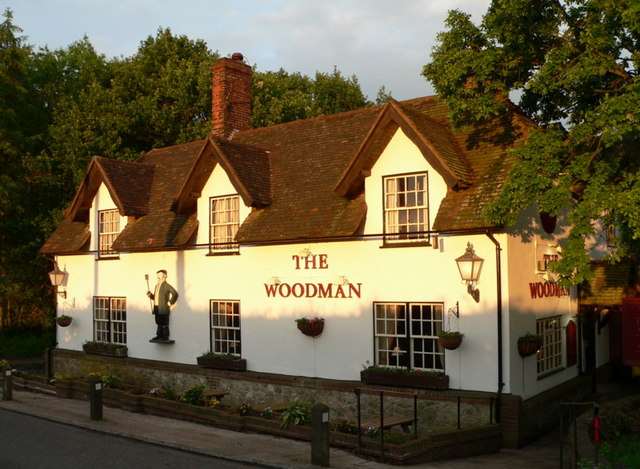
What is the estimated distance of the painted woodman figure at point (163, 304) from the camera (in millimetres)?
21281

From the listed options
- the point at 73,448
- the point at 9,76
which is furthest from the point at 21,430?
the point at 9,76

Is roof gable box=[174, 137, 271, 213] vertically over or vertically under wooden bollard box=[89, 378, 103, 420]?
over

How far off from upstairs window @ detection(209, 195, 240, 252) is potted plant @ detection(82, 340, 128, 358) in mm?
5318

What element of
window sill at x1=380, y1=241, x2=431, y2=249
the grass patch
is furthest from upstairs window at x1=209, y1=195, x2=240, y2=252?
the grass patch

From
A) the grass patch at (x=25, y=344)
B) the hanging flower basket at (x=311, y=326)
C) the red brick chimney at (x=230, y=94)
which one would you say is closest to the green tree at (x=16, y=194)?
the grass patch at (x=25, y=344)

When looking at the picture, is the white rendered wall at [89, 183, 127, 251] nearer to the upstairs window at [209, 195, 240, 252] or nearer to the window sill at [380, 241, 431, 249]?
the upstairs window at [209, 195, 240, 252]

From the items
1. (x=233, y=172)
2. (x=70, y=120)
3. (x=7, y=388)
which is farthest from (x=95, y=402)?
(x=70, y=120)

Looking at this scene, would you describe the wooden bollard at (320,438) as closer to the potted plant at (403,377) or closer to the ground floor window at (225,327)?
the potted plant at (403,377)

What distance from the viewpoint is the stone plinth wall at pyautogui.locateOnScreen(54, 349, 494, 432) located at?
15.3m

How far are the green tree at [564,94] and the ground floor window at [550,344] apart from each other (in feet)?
11.8

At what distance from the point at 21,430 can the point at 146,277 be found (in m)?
7.02

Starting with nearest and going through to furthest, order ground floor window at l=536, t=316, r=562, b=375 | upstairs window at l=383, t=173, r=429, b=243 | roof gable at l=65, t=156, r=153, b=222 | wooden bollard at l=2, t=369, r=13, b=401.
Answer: upstairs window at l=383, t=173, r=429, b=243 → ground floor window at l=536, t=316, r=562, b=375 → wooden bollard at l=2, t=369, r=13, b=401 → roof gable at l=65, t=156, r=153, b=222

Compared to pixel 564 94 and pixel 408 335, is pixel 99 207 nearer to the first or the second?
pixel 408 335

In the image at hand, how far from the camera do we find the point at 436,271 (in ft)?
52.2
